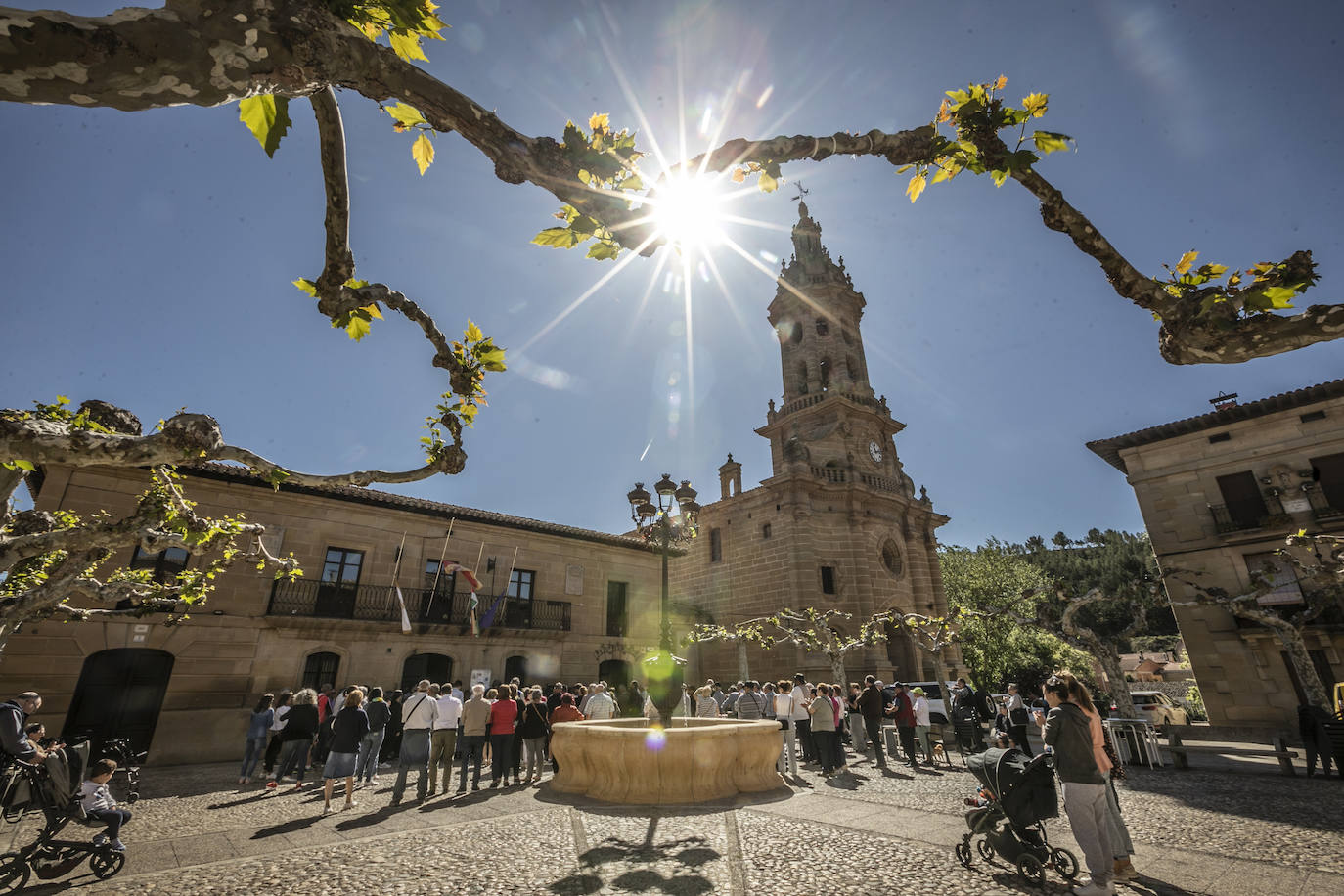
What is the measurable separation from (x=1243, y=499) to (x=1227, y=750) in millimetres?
8319

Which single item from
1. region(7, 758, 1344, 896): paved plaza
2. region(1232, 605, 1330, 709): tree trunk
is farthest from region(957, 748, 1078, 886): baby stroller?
region(1232, 605, 1330, 709): tree trunk

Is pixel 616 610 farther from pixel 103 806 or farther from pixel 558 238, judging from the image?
pixel 558 238

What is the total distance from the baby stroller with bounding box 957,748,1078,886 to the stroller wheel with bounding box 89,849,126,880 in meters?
6.93

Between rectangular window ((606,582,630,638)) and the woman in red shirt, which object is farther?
rectangular window ((606,582,630,638))

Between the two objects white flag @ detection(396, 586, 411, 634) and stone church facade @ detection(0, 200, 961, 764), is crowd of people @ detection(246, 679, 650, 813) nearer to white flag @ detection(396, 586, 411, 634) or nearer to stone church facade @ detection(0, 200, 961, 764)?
white flag @ detection(396, 586, 411, 634)

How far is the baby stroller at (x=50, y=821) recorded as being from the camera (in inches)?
174

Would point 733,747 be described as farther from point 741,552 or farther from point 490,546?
point 741,552

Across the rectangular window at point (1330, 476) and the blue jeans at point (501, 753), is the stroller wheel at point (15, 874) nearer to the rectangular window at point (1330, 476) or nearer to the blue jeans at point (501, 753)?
the blue jeans at point (501, 753)

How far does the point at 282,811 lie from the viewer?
7.18 m

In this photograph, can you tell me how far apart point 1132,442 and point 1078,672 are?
1950cm

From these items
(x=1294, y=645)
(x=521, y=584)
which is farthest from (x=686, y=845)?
(x=521, y=584)

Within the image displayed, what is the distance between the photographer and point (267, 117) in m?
2.21

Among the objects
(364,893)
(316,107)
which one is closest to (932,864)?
(364,893)

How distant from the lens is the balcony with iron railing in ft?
47.7
